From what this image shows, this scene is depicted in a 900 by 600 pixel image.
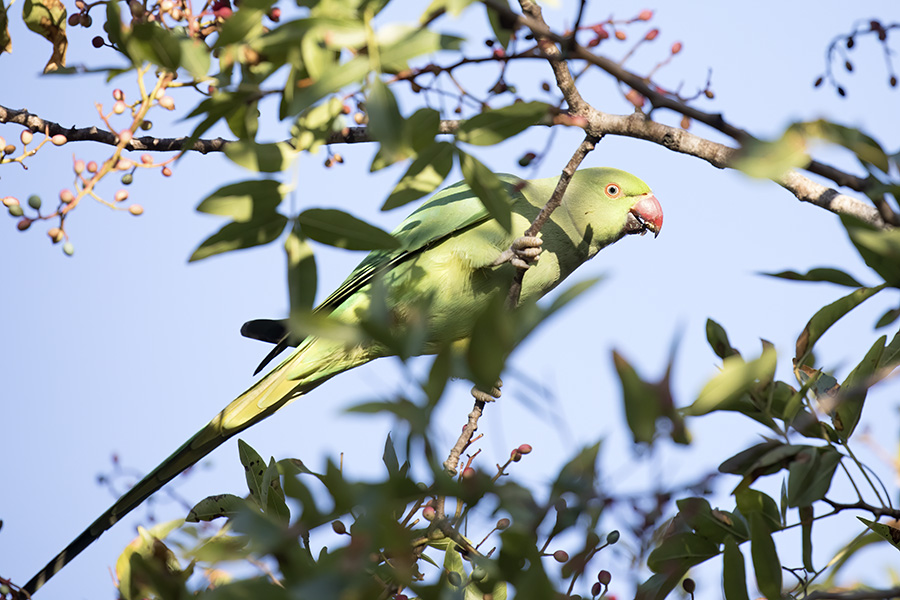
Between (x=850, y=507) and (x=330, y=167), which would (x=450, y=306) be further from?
(x=850, y=507)

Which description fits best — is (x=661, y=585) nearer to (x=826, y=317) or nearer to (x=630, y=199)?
(x=826, y=317)

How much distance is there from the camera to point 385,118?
38.0 inches

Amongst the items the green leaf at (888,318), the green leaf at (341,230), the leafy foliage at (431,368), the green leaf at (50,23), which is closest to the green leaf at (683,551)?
the leafy foliage at (431,368)

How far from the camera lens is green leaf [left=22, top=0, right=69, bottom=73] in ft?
6.64

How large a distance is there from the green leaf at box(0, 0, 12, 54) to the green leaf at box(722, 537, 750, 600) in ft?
6.38

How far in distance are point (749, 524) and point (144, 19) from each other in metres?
1.46

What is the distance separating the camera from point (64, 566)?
6.64ft

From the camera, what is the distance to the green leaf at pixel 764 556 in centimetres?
124

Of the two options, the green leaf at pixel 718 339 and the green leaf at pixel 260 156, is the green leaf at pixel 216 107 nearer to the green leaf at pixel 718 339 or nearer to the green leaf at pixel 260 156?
the green leaf at pixel 260 156

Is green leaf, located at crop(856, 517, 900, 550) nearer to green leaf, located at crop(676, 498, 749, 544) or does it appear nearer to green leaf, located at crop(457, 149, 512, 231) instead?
green leaf, located at crop(676, 498, 749, 544)

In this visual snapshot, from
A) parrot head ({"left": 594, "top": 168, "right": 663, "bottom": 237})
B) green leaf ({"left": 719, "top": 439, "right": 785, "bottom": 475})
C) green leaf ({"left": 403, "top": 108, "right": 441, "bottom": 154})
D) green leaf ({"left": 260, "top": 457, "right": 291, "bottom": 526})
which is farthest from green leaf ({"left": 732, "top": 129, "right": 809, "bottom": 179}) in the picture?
parrot head ({"left": 594, "top": 168, "right": 663, "bottom": 237})

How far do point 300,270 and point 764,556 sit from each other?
864 millimetres

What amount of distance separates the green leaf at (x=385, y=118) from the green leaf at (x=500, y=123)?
0.23 m

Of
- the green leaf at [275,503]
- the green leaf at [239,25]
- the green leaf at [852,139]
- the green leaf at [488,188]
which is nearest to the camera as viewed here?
the green leaf at [852,139]
